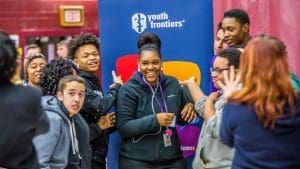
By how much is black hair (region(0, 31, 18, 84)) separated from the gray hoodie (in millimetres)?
865

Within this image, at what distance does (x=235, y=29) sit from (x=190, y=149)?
107 cm

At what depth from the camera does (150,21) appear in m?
6.07

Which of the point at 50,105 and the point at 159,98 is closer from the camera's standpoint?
the point at 50,105

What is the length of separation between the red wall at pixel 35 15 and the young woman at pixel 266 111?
8570 mm

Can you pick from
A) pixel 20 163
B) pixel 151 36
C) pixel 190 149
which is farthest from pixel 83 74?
pixel 20 163

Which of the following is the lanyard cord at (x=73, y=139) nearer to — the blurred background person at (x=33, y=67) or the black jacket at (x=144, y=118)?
the black jacket at (x=144, y=118)

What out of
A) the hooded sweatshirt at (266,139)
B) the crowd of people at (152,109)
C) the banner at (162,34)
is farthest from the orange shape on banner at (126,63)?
the hooded sweatshirt at (266,139)

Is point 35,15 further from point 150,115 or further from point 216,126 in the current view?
point 216,126

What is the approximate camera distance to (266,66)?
3.57 meters

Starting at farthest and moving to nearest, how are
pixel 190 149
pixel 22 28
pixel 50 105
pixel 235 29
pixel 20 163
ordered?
1. pixel 22 28
2. pixel 190 149
3. pixel 235 29
4. pixel 50 105
5. pixel 20 163

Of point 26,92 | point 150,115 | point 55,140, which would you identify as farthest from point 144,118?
point 26,92

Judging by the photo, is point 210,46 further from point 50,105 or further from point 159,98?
point 50,105

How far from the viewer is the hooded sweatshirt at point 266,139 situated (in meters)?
3.57

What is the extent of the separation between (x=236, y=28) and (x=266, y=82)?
1.85 metres
